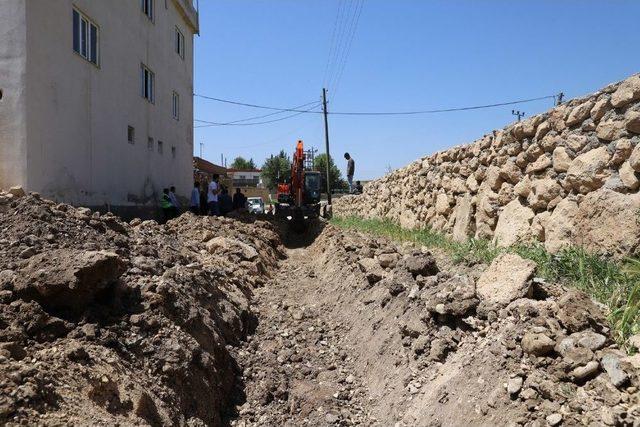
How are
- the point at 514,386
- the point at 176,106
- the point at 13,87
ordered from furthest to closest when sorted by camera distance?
the point at 176,106 < the point at 13,87 < the point at 514,386

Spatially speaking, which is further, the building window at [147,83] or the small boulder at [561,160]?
the building window at [147,83]

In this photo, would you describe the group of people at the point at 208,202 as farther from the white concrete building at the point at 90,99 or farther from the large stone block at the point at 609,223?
the large stone block at the point at 609,223

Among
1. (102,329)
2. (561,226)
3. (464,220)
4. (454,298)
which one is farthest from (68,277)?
(464,220)

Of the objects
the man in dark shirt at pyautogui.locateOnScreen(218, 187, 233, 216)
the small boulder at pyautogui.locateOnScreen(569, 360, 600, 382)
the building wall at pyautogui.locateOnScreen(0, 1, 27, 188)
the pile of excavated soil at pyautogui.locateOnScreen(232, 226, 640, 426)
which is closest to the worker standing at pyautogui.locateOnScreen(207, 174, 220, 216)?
the man in dark shirt at pyautogui.locateOnScreen(218, 187, 233, 216)

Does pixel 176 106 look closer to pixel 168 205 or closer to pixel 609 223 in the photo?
pixel 168 205

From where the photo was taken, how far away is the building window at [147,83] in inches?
592

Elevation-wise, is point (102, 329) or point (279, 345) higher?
point (102, 329)

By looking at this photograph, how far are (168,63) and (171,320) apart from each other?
48.2ft

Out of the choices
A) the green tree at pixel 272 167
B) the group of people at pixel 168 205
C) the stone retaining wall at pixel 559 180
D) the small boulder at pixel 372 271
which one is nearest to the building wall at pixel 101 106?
the group of people at pixel 168 205

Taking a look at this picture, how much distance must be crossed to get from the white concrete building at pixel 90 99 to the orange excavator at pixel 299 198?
4187 millimetres

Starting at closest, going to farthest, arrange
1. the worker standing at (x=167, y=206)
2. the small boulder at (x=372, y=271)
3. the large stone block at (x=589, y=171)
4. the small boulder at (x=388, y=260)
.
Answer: the large stone block at (x=589, y=171) → the small boulder at (x=372, y=271) → the small boulder at (x=388, y=260) → the worker standing at (x=167, y=206)

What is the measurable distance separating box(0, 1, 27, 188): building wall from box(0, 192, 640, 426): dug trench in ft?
8.55

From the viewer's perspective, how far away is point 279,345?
6.16 meters

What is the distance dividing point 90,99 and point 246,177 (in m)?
54.8
